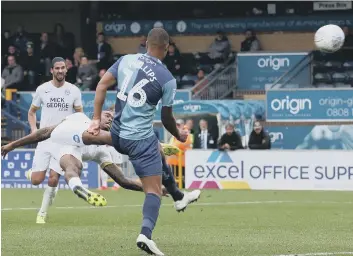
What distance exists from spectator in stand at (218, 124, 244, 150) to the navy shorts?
1412cm

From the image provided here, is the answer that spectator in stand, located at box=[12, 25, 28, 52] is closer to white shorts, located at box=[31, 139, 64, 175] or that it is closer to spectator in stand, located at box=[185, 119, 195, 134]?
spectator in stand, located at box=[185, 119, 195, 134]

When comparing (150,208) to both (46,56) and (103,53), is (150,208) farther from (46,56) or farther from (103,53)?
(46,56)

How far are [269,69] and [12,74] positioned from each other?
299 inches

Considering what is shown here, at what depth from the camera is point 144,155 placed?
1055 centimetres

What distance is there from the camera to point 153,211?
410 inches

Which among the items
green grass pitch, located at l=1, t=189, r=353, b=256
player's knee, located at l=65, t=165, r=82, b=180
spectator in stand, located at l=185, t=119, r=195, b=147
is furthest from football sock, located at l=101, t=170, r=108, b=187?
player's knee, located at l=65, t=165, r=82, b=180

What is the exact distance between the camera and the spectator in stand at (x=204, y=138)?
88.0ft

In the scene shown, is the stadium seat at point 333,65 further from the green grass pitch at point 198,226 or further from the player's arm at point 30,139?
the player's arm at point 30,139

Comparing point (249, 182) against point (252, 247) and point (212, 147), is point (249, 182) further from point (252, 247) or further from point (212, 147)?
point (252, 247)

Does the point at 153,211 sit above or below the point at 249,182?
above

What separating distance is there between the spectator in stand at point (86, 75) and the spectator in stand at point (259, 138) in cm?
703

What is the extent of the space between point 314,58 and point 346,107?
13.9 feet

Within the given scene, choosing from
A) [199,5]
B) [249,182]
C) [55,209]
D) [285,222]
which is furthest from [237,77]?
[285,222]

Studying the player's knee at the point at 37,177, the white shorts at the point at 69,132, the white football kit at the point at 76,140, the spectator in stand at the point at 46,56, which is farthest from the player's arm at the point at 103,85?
the spectator in stand at the point at 46,56
